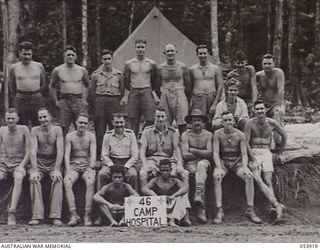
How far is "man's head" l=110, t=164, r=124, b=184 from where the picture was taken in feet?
22.0

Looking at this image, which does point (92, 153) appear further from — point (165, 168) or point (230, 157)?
point (230, 157)

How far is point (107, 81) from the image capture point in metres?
7.61

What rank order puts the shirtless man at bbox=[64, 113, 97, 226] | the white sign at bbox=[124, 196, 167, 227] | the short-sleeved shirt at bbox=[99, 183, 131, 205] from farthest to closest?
the shirtless man at bbox=[64, 113, 97, 226], the short-sleeved shirt at bbox=[99, 183, 131, 205], the white sign at bbox=[124, 196, 167, 227]

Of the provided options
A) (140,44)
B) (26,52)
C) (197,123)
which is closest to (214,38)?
(140,44)

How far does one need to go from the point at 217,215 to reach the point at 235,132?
0.90m

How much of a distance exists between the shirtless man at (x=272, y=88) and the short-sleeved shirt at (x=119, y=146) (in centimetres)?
174

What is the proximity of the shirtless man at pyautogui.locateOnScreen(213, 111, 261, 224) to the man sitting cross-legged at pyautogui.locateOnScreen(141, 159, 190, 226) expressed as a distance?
1.29ft

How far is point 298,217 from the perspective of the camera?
23.5ft

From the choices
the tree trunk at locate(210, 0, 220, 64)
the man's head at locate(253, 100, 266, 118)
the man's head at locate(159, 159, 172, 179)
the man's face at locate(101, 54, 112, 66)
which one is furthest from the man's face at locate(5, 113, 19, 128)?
the tree trunk at locate(210, 0, 220, 64)

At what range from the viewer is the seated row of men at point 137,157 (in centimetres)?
682

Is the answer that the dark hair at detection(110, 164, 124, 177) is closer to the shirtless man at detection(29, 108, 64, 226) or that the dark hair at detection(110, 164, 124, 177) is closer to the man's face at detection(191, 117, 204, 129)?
the shirtless man at detection(29, 108, 64, 226)

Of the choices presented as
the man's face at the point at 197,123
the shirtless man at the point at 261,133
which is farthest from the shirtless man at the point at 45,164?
the shirtless man at the point at 261,133

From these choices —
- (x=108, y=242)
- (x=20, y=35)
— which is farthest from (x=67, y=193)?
(x=20, y=35)

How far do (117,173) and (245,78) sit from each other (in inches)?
80.5
